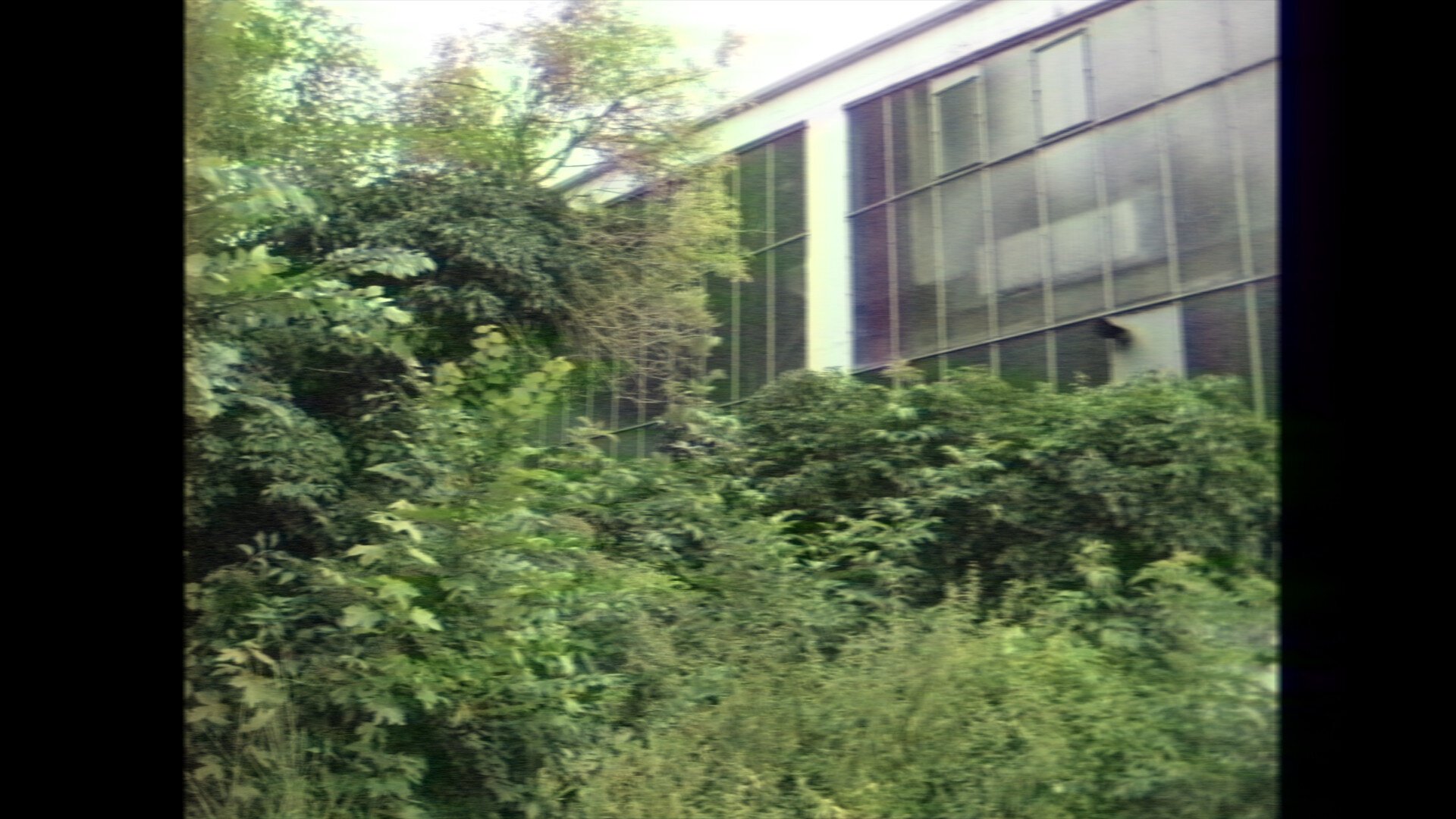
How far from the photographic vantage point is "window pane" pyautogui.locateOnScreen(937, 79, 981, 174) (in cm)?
281

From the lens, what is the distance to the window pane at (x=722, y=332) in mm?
2930

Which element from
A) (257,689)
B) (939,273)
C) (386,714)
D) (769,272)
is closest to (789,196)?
(769,272)

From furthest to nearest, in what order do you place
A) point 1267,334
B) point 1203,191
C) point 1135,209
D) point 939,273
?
point 939,273 < point 1135,209 < point 1203,191 < point 1267,334

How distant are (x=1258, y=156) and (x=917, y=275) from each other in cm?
83

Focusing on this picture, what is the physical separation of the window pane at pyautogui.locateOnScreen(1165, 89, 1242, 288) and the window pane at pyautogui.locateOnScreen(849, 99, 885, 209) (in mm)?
691

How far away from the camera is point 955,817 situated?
2.48 m

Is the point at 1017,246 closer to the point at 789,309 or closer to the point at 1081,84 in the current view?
the point at 1081,84

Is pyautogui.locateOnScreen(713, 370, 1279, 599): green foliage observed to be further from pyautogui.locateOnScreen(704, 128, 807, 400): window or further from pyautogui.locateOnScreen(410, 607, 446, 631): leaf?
pyautogui.locateOnScreen(410, 607, 446, 631): leaf

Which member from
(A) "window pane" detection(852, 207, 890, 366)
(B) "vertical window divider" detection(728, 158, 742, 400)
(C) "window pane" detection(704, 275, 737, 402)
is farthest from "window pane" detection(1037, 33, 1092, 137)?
(C) "window pane" detection(704, 275, 737, 402)

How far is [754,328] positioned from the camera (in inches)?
115
